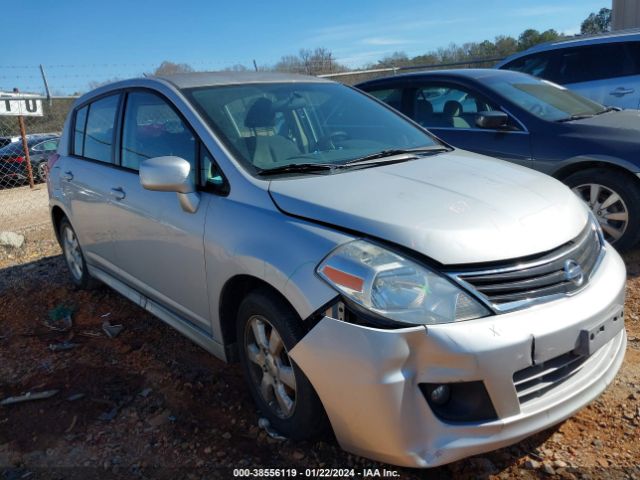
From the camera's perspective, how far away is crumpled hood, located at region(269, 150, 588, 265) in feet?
6.89

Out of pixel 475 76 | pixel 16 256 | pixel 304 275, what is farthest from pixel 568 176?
pixel 16 256

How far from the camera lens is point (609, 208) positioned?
4.53m

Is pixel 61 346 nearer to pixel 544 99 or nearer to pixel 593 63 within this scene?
pixel 544 99

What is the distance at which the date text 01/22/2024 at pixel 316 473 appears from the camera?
231 cm

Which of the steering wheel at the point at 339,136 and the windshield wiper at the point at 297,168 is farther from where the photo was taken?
the steering wheel at the point at 339,136

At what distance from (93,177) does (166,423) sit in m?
1.99

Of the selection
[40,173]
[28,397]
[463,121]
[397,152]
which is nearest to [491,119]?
[463,121]

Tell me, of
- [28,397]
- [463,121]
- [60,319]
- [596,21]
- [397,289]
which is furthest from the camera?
[596,21]

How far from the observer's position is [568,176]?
15.5 ft

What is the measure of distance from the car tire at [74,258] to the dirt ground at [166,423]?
0.56 metres

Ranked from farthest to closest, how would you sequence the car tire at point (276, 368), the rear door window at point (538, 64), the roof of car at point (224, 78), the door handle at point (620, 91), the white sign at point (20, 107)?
the white sign at point (20, 107) < the rear door window at point (538, 64) < the door handle at point (620, 91) < the roof of car at point (224, 78) < the car tire at point (276, 368)

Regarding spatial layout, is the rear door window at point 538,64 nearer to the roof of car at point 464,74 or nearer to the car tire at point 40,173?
the roof of car at point 464,74

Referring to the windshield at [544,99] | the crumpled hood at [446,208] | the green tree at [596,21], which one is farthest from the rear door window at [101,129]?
the green tree at [596,21]

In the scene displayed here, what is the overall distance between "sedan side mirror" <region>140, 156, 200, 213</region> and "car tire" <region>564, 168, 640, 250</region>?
10.4 ft
